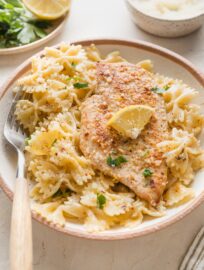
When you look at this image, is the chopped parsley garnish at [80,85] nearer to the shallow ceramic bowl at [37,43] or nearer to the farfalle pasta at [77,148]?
the farfalle pasta at [77,148]

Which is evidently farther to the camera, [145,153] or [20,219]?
[145,153]

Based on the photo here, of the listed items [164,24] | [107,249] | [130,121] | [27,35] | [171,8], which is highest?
[171,8]

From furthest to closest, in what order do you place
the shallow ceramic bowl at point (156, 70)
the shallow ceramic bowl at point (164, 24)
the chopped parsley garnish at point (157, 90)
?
the shallow ceramic bowl at point (164, 24)
the chopped parsley garnish at point (157, 90)
the shallow ceramic bowl at point (156, 70)

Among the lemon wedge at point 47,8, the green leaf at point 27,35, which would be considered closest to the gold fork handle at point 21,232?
the green leaf at point 27,35

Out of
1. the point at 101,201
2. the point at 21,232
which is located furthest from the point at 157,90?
the point at 21,232

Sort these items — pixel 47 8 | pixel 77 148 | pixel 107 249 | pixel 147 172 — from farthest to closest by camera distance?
1. pixel 47 8
2. pixel 77 148
3. pixel 107 249
4. pixel 147 172

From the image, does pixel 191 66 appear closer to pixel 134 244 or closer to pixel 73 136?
pixel 73 136

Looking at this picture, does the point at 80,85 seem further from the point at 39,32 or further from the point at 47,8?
the point at 47,8

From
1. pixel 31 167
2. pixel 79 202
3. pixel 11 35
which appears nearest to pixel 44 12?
pixel 11 35
